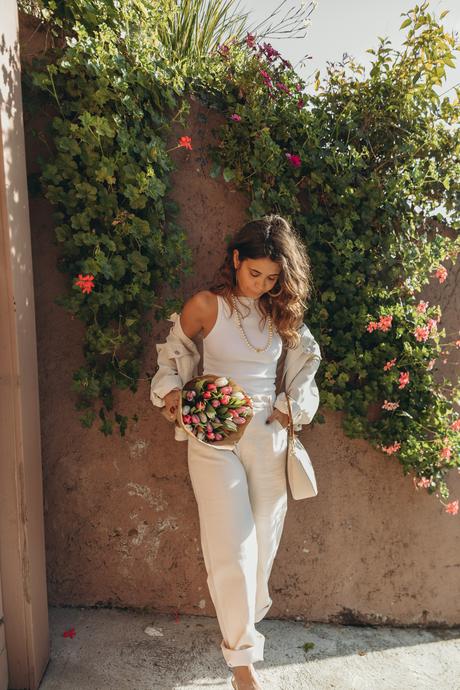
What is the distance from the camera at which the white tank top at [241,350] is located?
2.55 metres

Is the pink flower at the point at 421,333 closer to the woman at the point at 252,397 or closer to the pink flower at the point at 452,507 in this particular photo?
the woman at the point at 252,397

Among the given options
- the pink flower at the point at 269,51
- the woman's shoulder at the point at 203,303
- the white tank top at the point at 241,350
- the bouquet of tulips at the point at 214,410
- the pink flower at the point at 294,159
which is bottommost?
the bouquet of tulips at the point at 214,410

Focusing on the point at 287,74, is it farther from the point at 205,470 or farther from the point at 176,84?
the point at 205,470

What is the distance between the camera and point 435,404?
2971mm

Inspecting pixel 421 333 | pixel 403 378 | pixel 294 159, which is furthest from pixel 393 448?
pixel 294 159

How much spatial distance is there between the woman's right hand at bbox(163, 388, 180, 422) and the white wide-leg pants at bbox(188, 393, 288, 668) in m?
0.17

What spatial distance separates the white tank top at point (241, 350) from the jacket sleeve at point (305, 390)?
114 millimetres

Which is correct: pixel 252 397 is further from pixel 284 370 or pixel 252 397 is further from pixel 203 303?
pixel 203 303

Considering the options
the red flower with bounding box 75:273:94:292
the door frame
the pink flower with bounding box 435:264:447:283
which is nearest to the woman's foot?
the door frame

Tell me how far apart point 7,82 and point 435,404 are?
247 centimetres

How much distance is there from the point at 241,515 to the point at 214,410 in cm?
48

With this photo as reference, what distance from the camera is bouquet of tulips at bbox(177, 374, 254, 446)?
2369 mm

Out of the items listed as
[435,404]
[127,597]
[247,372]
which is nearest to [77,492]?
[127,597]

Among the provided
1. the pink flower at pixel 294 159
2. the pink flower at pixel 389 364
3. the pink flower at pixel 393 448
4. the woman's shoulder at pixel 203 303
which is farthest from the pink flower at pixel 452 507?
the pink flower at pixel 294 159
